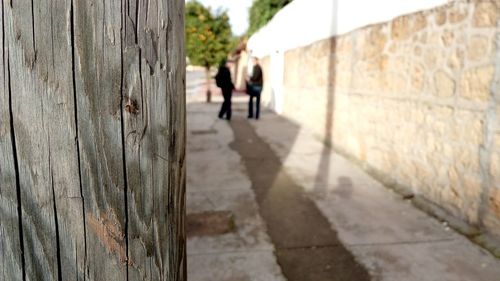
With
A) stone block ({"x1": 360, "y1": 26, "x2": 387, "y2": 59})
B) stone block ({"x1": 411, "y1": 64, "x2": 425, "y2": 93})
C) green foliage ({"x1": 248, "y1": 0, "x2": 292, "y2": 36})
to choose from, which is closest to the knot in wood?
stone block ({"x1": 411, "y1": 64, "x2": 425, "y2": 93})

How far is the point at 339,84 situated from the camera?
20.4ft

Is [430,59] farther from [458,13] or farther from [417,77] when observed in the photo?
[458,13]

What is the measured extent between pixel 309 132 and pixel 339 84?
2010 mm

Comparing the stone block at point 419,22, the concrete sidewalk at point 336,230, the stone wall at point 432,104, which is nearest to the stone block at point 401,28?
the stone wall at point 432,104

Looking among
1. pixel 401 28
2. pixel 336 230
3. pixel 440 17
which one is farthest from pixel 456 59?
pixel 336 230

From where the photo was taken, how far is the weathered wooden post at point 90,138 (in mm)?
769

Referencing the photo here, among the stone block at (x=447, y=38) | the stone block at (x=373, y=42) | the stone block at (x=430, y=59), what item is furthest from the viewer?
the stone block at (x=373, y=42)

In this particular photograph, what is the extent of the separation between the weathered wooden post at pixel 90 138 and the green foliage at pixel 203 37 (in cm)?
1688

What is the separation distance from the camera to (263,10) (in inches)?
858

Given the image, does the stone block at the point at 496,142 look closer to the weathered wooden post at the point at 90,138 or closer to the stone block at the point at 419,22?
the stone block at the point at 419,22

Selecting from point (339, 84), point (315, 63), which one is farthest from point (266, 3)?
point (339, 84)

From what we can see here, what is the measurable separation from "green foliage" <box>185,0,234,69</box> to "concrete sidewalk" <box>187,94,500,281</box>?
40.4ft

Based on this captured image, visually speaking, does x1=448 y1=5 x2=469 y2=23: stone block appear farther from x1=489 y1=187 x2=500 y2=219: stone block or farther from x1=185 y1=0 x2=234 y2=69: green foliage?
x1=185 y1=0 x2=234 y2=69: green foliage

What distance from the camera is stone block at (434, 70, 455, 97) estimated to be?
3365 millimetres
